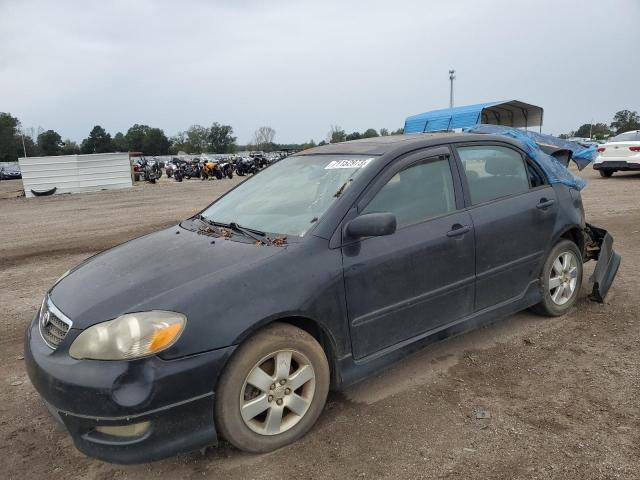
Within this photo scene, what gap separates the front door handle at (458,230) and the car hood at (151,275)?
1209mm

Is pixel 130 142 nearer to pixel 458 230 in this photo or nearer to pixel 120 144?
pixel 120 144

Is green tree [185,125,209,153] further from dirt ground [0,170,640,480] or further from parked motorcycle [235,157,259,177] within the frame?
dirt ground [0,170,640,480]

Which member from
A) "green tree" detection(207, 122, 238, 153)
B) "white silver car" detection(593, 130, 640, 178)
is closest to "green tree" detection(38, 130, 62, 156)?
"green tree" detection(207, 122, 238, 153)

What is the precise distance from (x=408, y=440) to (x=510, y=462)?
51 cm

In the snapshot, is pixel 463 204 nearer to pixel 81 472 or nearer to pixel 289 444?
pixel 289 444

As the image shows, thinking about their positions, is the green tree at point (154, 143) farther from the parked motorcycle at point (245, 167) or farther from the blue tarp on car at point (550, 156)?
the blue tarp on car at point (550, 156)

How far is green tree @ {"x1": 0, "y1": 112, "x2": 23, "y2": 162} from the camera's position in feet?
253

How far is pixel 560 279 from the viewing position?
13.6ft

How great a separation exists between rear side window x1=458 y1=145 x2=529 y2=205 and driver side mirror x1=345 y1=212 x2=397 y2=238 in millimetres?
1029

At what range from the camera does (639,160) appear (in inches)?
551

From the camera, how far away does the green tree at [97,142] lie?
301ft

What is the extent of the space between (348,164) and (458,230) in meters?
0.86

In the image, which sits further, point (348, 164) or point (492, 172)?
point (492, 172)

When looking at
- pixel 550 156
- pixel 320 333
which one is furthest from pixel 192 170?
pixel 320 333
